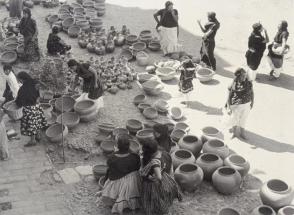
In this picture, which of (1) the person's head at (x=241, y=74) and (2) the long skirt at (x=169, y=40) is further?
(2) the long skirt at (x=169, y=40)

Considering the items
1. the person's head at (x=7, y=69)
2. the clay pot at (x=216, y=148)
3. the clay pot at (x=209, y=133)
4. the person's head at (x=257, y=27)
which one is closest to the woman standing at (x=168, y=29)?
the person's head at (x=257, y=27)

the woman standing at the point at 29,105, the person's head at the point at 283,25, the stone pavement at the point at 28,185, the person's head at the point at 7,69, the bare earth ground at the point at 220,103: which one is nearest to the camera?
the stone pavement at the point at 28,185

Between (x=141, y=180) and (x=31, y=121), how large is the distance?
2897 millimetres

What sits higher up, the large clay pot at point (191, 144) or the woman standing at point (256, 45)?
the woman standing at point (256, 45)

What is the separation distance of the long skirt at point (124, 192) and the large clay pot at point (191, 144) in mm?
1631

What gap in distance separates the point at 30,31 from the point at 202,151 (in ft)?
19.8

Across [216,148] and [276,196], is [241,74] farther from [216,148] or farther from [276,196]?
[276,196]

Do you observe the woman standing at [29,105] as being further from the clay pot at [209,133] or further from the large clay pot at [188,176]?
the clay pot at [209,133]

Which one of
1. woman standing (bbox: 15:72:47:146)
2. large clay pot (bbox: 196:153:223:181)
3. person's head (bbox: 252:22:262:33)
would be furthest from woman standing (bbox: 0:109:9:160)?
person's head (bbox: 252:22:262:33)

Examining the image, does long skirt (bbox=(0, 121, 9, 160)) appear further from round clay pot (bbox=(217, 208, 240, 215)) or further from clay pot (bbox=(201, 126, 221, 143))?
round clay pot (bbox=(217, 208, 240, 215))

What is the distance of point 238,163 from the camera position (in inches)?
347

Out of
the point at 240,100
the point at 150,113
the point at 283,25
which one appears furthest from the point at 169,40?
the point at 240,100

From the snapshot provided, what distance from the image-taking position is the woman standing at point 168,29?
13422 mm

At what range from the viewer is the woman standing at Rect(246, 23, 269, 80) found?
11984 millimetres
